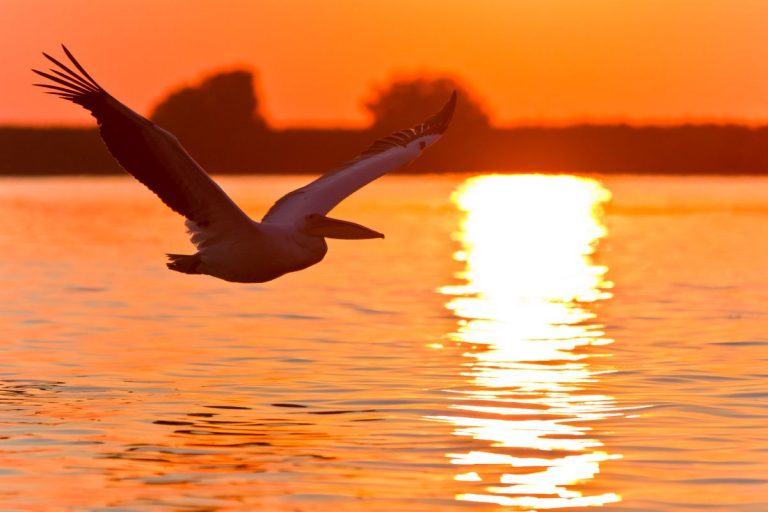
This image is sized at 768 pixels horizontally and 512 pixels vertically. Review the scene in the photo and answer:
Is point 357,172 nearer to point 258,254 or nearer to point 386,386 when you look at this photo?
point 386,386

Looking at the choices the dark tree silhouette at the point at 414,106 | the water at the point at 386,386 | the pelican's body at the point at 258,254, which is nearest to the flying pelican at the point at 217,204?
the pelican's body at the point at 258,254

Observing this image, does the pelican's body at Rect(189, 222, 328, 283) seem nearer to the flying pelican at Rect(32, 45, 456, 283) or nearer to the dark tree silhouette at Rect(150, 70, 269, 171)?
the flying pelican at Rect(32, 45, 456, 283)

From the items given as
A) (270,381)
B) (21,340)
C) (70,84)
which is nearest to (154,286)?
(21,340)

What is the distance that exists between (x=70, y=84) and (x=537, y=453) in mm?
4537

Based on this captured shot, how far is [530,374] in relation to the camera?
642 inches

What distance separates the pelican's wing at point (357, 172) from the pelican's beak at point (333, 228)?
416 mm

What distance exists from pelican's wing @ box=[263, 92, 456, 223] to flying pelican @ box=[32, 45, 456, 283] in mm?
12

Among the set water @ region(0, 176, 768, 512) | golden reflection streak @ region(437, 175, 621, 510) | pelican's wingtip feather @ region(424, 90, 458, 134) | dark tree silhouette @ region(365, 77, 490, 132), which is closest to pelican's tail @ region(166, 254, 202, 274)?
water @ region(0, 176, 768, 512)

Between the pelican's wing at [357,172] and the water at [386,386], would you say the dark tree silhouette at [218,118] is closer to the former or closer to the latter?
the water at [386,386]

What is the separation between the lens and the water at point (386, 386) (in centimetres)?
1121

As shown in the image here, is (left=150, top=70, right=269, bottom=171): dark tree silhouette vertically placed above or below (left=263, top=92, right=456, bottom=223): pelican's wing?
above

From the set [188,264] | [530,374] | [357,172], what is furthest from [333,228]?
[530,374]

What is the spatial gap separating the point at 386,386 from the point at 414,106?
99.5 metres

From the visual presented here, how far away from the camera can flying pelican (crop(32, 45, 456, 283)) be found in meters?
13.0
